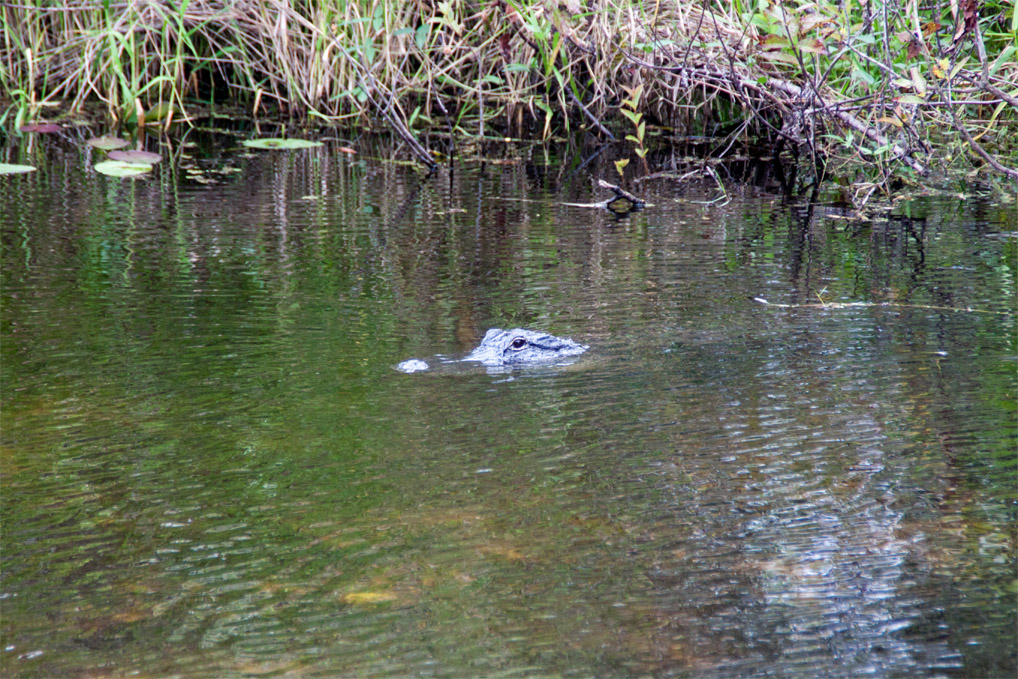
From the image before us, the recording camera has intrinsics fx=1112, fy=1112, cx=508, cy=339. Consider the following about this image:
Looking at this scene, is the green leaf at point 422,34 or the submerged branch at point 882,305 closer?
the submerged branch at point 882,305

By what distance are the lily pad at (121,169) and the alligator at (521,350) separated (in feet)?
12.5

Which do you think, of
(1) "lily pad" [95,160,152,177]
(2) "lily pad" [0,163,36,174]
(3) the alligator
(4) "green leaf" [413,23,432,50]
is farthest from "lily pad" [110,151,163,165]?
(3) the alligator

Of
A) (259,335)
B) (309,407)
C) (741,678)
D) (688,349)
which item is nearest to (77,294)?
(259,335)

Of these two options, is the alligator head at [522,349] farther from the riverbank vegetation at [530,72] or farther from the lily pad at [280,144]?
the lily pad at [280,144]

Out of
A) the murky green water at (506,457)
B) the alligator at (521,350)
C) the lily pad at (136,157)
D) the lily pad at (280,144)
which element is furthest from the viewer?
the lily pad at (280,144)

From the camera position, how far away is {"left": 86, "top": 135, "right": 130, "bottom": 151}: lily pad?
7402 mm

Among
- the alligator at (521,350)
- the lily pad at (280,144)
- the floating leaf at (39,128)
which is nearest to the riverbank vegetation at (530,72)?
the floating leaf at (39,128)

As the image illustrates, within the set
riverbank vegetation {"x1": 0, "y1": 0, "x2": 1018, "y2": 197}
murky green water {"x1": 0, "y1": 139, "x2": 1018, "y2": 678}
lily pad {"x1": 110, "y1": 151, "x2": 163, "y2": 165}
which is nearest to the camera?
murky green water {"x1": 0, "y1": 139, "x2": 1018, "y2": 678}

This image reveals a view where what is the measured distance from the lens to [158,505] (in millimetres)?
2650

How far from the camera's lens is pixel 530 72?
7.99 m

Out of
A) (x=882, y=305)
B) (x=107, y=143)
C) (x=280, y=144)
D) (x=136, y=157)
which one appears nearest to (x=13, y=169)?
(x=136, y=157)

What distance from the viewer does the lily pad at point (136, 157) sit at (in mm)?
7008

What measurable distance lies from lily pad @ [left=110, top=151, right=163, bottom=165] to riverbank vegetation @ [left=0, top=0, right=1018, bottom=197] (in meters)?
0.88

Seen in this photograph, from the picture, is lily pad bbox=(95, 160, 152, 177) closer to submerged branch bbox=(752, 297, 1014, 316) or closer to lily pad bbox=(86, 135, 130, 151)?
lily pad bbox=(86, 135, 130, 151)
